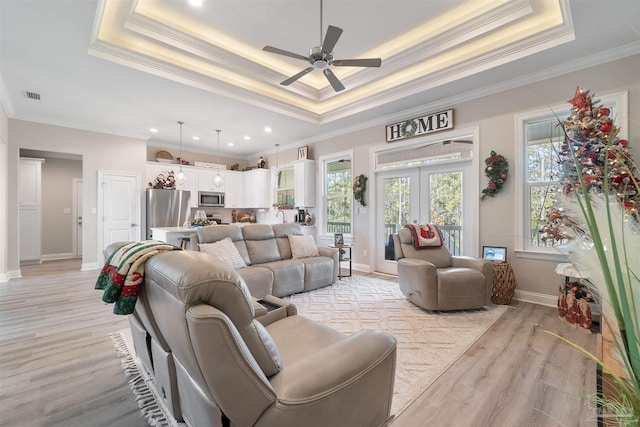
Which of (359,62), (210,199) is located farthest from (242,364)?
(210,199)

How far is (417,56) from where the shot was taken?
371 cm

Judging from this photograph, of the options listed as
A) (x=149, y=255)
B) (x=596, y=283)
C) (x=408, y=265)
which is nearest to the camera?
(x=596, y=283)

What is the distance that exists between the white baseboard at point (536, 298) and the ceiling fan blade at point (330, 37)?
3.64 meters

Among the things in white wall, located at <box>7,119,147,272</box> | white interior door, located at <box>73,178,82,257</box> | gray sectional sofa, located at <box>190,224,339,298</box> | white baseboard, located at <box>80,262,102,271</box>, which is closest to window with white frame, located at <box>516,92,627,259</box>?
gray sectional sofa, located at <box>190,224,339,298</box>

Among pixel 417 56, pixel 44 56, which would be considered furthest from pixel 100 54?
pixel 417 56

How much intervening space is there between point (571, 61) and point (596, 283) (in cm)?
411

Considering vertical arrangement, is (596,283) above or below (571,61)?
below

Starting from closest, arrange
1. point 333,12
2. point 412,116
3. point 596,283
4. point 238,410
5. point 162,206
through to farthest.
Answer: point 596,283 → point 238,410 → point 333,12 → point 412,116 → point 162,206

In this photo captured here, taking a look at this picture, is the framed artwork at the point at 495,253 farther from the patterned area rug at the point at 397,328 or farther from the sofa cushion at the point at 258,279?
the sofa cushion at the point at 258,279

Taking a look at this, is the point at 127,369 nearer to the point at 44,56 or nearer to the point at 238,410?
the point at 238,410

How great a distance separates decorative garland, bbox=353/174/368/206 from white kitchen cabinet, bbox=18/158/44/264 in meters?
6.81

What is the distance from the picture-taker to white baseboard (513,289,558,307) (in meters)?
3.45

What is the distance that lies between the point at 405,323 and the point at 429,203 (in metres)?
2.35

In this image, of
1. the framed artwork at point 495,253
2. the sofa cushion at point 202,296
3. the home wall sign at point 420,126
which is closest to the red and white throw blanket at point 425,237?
the framed artwork at point 495,253
